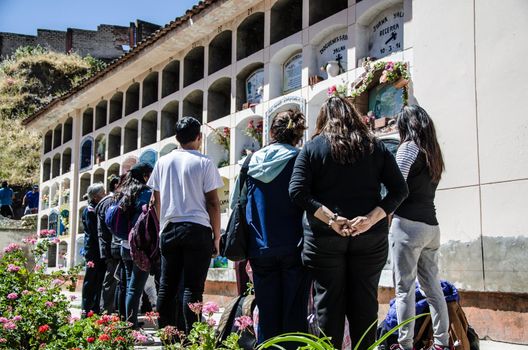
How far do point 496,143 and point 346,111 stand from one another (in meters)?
2.25

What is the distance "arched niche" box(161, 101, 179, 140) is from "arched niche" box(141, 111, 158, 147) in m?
0.51

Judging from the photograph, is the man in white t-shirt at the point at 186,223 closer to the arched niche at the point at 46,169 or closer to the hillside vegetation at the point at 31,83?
the arched niche at the point at 46,169

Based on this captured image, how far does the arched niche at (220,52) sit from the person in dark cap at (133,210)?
5759 mm

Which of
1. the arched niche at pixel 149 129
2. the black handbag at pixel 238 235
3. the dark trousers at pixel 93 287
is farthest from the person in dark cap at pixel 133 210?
the arched niche at pixel 149 129

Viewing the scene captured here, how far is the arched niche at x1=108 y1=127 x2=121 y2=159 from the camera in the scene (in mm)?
12766

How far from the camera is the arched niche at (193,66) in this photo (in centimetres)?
1035

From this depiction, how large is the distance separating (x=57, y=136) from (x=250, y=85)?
8.86 metres

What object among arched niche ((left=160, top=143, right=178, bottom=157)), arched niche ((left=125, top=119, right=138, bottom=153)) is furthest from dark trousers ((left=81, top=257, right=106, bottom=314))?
arched niche ((left=125, top=119, right=138, bottom=153))

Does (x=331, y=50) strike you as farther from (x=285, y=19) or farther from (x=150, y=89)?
(x=150, y=89)

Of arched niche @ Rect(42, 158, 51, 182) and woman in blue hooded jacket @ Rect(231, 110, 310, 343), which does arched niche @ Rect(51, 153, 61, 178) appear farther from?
woman in blue hooded jacket @ Rect(231, 110, 310, 343)

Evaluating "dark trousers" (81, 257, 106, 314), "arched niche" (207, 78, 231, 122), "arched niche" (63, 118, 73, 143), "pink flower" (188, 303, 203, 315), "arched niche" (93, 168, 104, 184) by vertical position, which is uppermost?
"arched niche" (63, 118, 73, 143)

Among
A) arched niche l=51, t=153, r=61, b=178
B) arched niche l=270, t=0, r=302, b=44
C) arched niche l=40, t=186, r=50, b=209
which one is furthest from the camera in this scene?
arched niche l=40, t=186, r=50, b=209

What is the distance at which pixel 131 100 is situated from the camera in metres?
12.3

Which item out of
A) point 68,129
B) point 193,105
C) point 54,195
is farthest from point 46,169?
point 193,105
